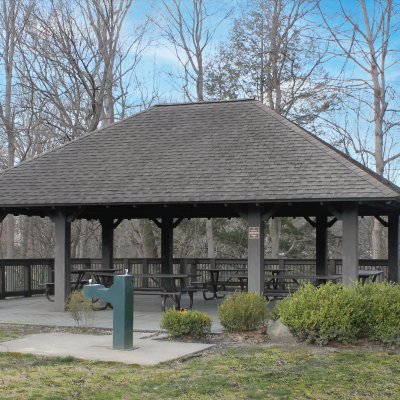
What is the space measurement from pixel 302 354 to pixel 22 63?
26193mm

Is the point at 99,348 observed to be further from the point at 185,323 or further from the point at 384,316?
the point at 384,316

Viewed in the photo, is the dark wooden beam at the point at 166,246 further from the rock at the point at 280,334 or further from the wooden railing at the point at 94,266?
the rock at the point at 280,334

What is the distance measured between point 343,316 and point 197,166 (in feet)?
21.5

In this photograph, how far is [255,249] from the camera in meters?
15.0

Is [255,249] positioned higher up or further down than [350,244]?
further down

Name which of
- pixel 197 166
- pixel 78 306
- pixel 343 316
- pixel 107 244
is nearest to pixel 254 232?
pixel 197 166

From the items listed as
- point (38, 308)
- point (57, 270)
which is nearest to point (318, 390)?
point (57, 270)

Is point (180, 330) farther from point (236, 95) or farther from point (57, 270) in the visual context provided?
point (236, 95)

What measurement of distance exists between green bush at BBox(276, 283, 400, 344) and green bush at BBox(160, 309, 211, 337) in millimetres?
1440

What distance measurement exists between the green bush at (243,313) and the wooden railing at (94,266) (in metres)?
6.98

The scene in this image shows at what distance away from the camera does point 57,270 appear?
643 inches

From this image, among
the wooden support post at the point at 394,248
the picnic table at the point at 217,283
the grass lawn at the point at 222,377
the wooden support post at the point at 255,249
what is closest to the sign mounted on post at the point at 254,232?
the wooden support post at the point at 255,249

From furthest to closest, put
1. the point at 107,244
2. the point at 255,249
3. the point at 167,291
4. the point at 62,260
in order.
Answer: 1. the point at 107,244
2. the point at 167,291
3. the point at 62,260
4. the point at 255,249

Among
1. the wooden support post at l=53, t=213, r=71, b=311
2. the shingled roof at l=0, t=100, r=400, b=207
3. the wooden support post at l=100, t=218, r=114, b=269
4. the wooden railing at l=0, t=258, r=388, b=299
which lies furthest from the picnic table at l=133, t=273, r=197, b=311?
the wooden railing at l=0, t=258, r=388, b=299
